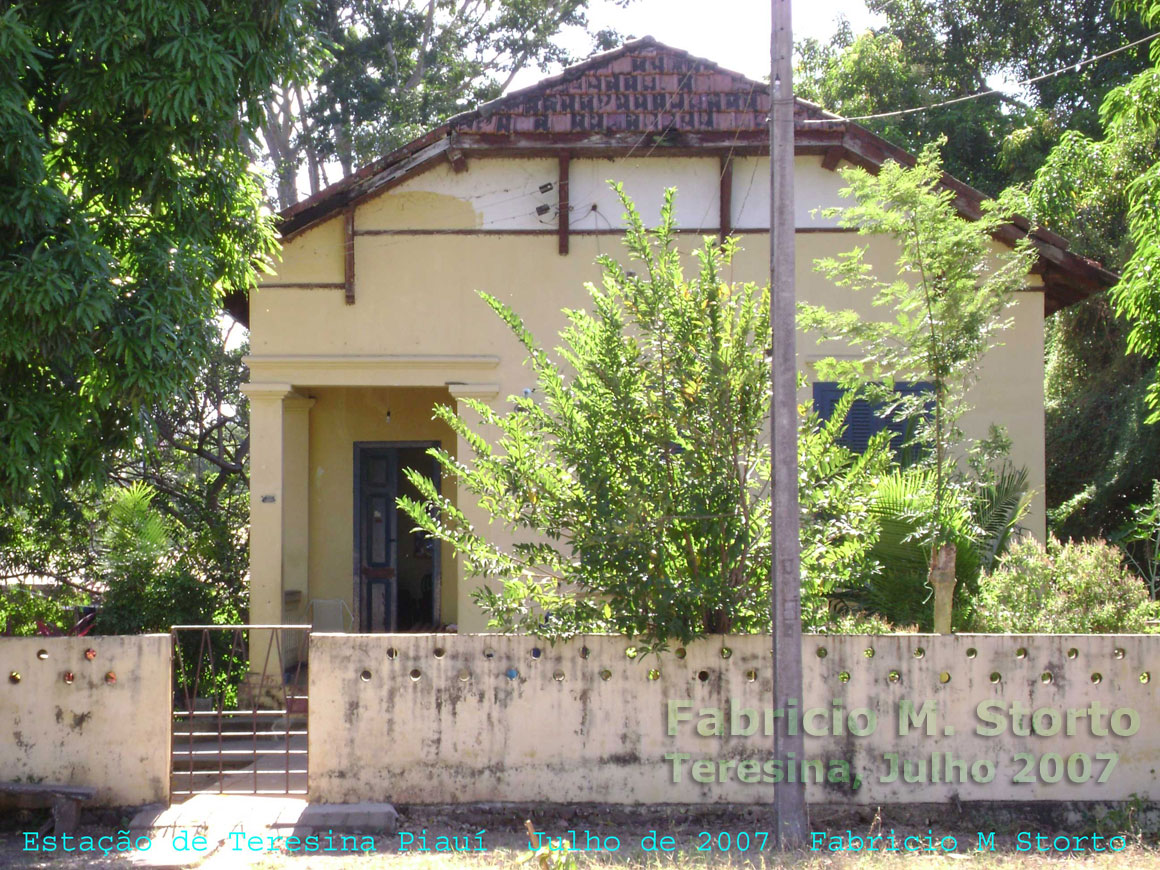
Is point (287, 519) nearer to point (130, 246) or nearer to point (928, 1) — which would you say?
point (130, 246)

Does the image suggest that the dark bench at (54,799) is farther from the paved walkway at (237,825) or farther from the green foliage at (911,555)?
the green foliage at (911,555)

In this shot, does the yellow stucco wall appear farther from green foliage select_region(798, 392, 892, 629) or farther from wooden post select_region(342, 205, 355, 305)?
green foliage select_region(798, 392, 892, 629)

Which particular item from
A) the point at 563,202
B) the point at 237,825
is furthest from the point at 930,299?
the point at 237,825

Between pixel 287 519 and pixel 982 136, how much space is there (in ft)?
41.9

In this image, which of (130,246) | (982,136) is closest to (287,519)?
(130,246)

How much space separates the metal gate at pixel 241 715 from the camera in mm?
8180

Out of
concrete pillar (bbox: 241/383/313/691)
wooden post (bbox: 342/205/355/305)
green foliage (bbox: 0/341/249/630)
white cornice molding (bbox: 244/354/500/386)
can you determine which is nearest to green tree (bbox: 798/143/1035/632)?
white cornice molding (bbox: 244/354/500/386)

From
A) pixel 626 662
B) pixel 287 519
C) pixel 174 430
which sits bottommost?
pixel 626 662

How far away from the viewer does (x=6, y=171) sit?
667cm

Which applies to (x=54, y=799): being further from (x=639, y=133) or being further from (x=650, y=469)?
(x=639, y=133)

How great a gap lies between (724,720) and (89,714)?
4303 millimetres

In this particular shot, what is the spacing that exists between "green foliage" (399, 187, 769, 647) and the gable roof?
402 centimetres

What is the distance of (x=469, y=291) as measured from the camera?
11445 mm

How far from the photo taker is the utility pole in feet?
22.2
